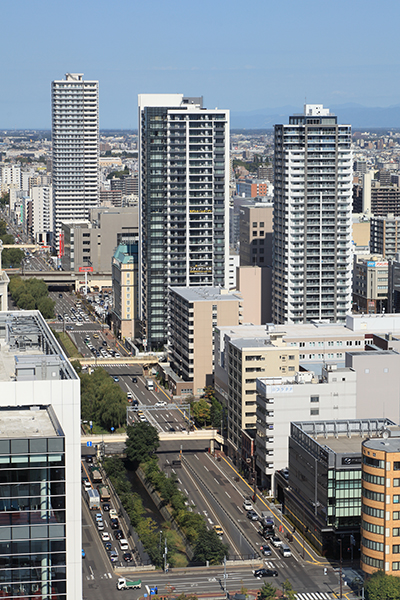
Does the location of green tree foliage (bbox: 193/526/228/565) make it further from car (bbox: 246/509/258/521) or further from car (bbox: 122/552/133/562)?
car (bbox: 246/509/258/521)

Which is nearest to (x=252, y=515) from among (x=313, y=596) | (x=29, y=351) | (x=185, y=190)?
(x=313, y=596)

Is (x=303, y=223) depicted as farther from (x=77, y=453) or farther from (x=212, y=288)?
(x=77, y=453)

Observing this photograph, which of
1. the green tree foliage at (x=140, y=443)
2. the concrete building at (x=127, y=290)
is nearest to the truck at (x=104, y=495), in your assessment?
the green tree foliage at (x=140, y=443)

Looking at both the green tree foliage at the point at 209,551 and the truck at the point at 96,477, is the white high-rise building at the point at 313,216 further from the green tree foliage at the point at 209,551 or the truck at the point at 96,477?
the green tree foliage at the point at 209,551

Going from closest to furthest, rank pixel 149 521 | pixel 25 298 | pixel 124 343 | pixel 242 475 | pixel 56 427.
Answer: pixel 56 427, pixel 149 521, pixel 242 475, pixel 124 343, pixel 25 298

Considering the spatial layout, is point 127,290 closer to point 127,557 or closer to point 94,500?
point 94,500

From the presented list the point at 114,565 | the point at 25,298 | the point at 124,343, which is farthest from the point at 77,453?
the point at 25,298
